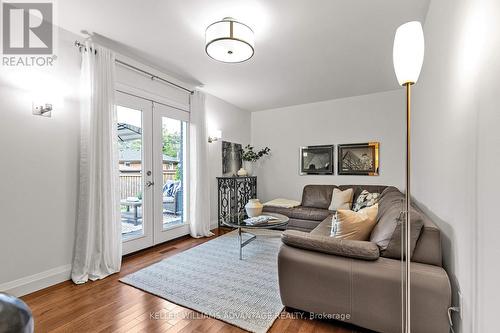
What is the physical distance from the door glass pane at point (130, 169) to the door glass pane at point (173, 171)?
16.1 inches

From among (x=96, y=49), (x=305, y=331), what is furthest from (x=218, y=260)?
(x=96, y=49)

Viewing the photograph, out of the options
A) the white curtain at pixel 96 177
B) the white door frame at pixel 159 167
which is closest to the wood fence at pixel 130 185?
the white door frame at pixel 159 167

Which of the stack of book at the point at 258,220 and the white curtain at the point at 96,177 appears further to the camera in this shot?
the stack of book at the point at 258,220

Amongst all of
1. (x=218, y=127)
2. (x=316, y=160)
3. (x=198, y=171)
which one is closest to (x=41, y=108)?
(x=198, y=171)

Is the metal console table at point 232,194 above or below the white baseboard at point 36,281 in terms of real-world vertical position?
above

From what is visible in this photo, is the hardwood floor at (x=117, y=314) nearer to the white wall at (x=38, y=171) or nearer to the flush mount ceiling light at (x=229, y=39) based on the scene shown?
the white wall at (x=38, y=171)

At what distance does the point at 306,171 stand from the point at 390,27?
307 cm

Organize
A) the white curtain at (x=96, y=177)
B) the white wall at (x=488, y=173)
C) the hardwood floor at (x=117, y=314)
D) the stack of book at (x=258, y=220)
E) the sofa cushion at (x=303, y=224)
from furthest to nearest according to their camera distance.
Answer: the sofa cushion at (x=303, y=224) → the stack of book at (x=258, y=220) → the white curtain at (x=96, y=177) → the hardwood floor at (x=117, y=314) → the white wall at (x=488, y=173)

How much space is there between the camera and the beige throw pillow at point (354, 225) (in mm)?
1842

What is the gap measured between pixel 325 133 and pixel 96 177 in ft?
13.4

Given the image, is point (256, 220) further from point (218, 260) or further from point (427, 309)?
point (427, 309)

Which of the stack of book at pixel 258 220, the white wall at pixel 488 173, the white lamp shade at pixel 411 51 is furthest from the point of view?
the stack of book at pixel 258 220

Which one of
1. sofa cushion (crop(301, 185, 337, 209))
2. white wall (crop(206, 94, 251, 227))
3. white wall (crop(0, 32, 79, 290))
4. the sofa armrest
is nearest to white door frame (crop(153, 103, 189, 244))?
white wall (crop(206, 94, 251, 227))

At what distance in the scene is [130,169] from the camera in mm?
3090
